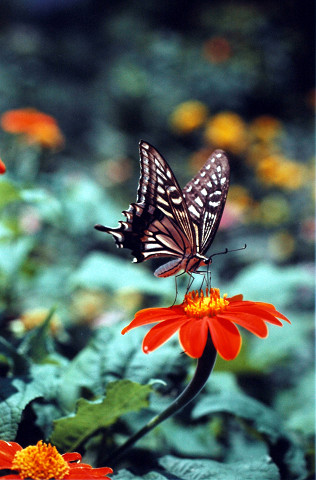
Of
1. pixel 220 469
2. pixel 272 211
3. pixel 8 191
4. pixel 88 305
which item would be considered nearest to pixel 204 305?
pixel 220 469

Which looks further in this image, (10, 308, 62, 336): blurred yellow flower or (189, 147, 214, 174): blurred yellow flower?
(189, 147, 214, 174): blurred yellow flower

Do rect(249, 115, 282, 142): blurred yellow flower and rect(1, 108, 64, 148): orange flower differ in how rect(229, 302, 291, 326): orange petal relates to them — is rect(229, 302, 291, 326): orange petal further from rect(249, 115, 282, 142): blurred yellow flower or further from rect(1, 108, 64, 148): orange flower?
rect(249, 115, 282, 142): blurred yellow flower

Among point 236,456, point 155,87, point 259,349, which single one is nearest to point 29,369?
point 236,456

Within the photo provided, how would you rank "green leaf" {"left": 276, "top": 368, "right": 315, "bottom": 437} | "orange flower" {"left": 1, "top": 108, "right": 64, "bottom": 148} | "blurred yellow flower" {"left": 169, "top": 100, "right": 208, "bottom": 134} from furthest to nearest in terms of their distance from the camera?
"blurred yellow flower" {"left": 169, "top": 100, "right": 208, "bottom": 134}, "orange flower" {"left": 1, "top": 108, "right": 64, "bottom": 148}, "green leaf" {"left": 276, "top": 368, "right": 315, "bottom": 437}

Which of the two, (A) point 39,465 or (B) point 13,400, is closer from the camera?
(A) point 39,465

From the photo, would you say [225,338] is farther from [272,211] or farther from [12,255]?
[272,211]

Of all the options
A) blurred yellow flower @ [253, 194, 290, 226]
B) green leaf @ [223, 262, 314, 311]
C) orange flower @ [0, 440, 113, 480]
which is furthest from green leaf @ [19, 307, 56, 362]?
blurred yellow flower @ [253, 194, 290, 226]

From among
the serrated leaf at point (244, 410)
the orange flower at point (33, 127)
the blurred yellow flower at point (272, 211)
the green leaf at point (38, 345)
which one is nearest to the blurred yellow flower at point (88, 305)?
the orange flower at point (33, 127)
